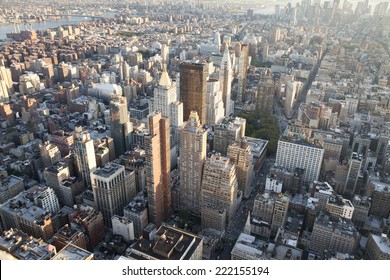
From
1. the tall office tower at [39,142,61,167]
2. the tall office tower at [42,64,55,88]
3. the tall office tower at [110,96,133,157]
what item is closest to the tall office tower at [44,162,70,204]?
the tall office tower at [39,142,61,167]

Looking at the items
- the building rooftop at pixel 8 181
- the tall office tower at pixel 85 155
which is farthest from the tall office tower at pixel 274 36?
the building rooftop at pixel 8 181

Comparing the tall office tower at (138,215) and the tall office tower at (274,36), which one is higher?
the tall office tower at (274,36)

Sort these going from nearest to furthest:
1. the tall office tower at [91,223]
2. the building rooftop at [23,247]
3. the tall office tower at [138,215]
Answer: the building rooftop at [23,247], the tall office tower at [91,223], the tall office tower at [138,215]

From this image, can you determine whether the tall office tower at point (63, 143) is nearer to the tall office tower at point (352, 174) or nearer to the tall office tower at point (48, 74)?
the tall office tower at point (48, 74)

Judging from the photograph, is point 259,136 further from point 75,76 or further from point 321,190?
point 75,76

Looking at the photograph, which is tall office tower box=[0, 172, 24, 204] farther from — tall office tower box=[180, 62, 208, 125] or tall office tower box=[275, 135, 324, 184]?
tall office tower box=[275, 135, 324, 184]

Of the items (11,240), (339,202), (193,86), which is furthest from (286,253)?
(193,86)
